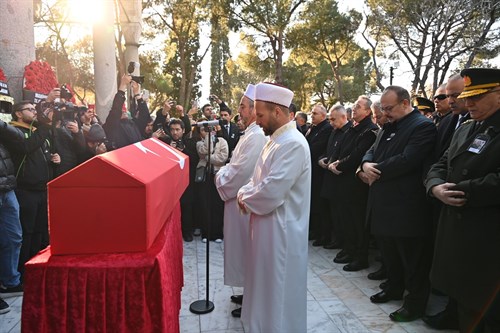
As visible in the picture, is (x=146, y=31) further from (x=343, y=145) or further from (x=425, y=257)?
(x=425, y=257)

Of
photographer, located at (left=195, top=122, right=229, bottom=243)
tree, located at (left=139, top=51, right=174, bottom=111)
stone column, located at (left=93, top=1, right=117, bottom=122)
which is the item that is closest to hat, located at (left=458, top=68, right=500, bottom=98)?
photographer, located at (left=195, top=122, right=229, bottom=243)

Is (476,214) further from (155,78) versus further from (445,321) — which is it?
(155,78)

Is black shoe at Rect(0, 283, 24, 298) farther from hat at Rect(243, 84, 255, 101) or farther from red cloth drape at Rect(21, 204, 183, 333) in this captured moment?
hat at Rect(243, 84, 255, 101)

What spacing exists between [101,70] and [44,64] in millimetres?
2023

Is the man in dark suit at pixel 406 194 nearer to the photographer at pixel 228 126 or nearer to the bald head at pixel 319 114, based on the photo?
the bald head at pixel 319 114

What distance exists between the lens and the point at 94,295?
5.92ft

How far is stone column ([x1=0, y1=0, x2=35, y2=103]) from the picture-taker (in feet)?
14.1

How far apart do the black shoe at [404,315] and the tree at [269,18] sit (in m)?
19.1

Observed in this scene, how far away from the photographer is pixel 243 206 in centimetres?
272

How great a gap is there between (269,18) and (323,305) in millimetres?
21130

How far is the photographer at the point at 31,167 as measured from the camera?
3.68 metres

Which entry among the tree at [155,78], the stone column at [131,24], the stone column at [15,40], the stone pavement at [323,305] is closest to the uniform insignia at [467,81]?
the stone pavement at [323,305]

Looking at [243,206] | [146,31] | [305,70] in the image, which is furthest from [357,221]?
[305,70]

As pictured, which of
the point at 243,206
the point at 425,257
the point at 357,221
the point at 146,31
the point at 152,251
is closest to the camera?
the point at 152,251
